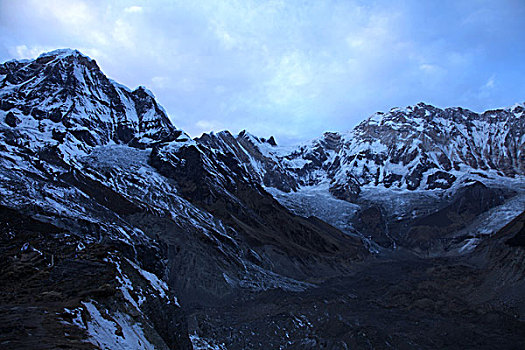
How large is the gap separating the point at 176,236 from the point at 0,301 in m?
60.6

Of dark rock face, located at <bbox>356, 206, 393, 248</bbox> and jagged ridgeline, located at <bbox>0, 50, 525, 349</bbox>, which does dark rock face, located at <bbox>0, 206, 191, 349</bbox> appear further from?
dark rock face, located at <bbox>356, 206, 393, 248</bbox>

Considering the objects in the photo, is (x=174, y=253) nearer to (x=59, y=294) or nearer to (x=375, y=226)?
(x=59, y=294)

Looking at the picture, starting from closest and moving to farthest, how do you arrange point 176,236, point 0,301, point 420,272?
point 0,301, point 176,236, point 420,272

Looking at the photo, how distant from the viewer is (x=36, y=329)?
11.6 meters

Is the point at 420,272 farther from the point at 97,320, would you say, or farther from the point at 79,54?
the point at 79,54

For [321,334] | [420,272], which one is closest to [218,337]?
[321,334]

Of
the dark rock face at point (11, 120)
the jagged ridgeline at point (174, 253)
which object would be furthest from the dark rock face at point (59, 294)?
the dark rock face at point (11, 120)

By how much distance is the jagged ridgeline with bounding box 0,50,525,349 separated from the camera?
15.8 m

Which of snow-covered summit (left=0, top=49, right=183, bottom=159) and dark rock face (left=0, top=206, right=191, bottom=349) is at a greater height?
snow-covered summit (left=0, top=49, right=183, bottom=159)

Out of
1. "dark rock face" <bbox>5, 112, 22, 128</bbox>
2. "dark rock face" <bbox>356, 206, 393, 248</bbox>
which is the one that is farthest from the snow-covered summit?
"dark rock face" <bbox>356, 206, 393, 248</bbox>

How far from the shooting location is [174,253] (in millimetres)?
70188

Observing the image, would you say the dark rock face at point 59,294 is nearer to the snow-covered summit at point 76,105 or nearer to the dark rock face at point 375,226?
the snow-covered summit at point 76,105

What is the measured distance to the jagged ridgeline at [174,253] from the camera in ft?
51.7

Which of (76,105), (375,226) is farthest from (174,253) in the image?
(375,226)
